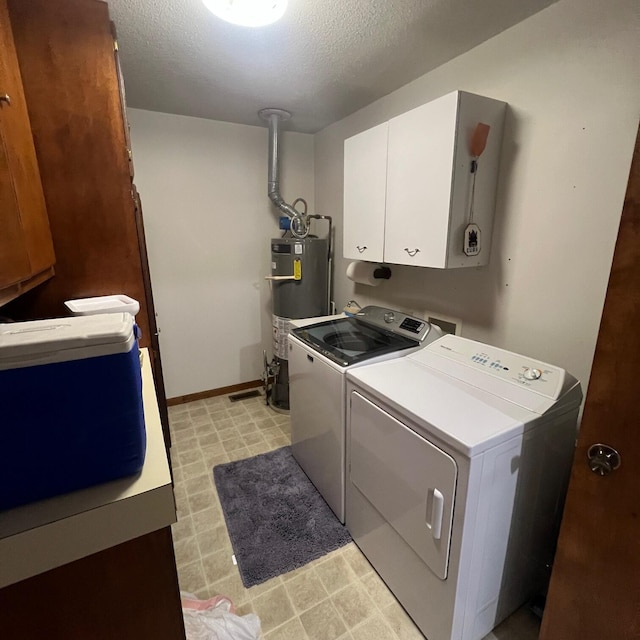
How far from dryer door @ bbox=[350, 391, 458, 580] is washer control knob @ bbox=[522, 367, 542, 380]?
532 mm

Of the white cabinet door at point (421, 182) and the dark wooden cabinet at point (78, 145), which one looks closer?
the dark wooden cabinet at point (78, 145)

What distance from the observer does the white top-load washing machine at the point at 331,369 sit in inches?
66.6

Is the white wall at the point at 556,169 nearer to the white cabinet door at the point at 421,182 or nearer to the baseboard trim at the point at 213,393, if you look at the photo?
the white cabinet door at the point at 421,182

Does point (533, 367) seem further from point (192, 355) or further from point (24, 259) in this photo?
point (192, 355)

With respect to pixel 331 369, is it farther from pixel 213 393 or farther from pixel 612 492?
pixel 213 393

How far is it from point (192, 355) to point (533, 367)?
8.79 feet

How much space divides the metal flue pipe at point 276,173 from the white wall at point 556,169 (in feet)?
4.02

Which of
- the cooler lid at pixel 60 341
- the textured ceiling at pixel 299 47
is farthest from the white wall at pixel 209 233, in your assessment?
the cooler lid at pixel 60 341

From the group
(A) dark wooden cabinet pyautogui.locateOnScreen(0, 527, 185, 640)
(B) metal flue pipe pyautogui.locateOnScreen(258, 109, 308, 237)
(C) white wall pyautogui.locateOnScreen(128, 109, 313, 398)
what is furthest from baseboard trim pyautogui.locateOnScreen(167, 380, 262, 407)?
(A) dark wooden cabinet pyautogui.locateOnScreen(0, 527, 185, 640)

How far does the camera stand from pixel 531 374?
135 cm

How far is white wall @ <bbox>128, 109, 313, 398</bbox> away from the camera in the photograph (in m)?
2.69

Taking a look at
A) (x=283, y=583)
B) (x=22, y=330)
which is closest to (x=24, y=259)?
(x=22, y=330)

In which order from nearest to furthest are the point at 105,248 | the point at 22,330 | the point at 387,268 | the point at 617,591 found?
the point at 22,330 < the point at 617,591 < the point at 105,248 < the point at 387,268

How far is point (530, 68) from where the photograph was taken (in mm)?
1483
